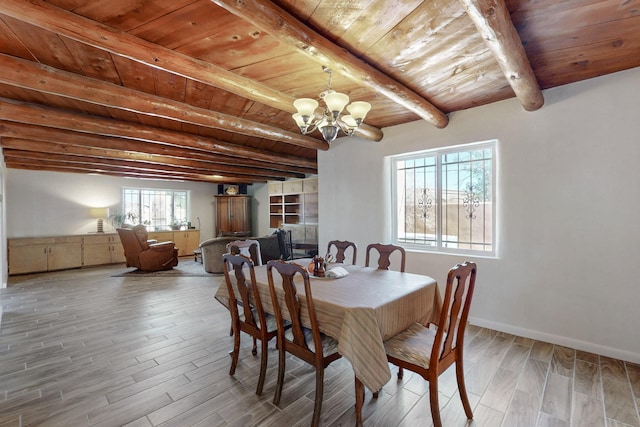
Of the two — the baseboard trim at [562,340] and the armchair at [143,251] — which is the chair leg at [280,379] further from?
the armchair at [143,251]

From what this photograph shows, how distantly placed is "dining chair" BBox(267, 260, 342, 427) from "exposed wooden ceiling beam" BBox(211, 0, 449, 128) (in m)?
1.40

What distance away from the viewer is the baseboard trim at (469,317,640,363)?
2.50m

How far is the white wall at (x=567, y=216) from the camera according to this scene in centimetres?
250

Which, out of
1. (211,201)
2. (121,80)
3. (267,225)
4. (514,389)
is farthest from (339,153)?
(211,201)

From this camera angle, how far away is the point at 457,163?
3.53 meters

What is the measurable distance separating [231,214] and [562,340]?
27.9ft

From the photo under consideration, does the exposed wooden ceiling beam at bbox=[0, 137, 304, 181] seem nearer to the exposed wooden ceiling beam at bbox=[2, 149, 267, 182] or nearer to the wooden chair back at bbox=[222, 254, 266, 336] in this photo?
the exposed wooden ceiling beam at bbox=[2, 149, 267, 182]

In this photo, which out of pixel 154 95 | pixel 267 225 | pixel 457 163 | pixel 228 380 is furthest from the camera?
pixel 267 225

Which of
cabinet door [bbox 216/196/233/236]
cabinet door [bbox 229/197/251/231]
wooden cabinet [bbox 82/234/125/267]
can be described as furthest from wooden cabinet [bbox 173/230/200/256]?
wooden cabinet [bbox 82/234/125/267]

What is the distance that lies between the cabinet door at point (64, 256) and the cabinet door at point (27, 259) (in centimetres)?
12

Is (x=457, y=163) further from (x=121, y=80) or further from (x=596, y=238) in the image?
(x=121, y=80)

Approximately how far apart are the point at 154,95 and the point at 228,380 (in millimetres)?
2747

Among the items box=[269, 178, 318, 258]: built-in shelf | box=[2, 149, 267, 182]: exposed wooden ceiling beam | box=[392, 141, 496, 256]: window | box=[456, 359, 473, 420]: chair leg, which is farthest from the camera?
box=[269, 178, 318, 258]: built-in shelf

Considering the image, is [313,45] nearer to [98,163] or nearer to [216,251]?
[216,251]
